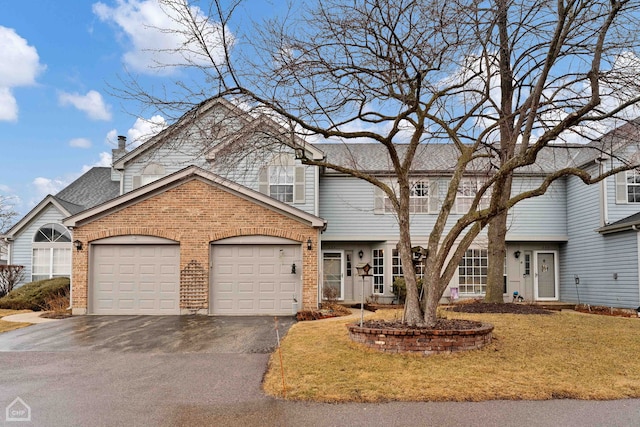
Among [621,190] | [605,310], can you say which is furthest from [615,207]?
[605,310]

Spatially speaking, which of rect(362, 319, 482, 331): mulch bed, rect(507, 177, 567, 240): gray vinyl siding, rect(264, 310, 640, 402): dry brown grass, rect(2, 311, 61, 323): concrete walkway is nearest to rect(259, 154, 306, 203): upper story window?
rect(2, 311, 61, 323): concrete walkway

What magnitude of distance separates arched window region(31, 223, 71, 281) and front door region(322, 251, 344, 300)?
10.1m

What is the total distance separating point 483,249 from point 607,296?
14.8 feet

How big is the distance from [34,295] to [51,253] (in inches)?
141

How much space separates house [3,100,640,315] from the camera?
14.8m

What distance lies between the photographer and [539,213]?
782 inches

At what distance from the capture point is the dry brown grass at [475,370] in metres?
6.46

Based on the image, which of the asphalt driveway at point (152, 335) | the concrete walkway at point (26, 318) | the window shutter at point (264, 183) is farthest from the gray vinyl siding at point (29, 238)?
the window shutter at point (264, 183)

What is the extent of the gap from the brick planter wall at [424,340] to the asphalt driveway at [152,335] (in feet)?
6.88

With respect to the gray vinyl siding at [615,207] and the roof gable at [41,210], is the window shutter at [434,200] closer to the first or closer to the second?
the gray vinyl siding at [615,207]

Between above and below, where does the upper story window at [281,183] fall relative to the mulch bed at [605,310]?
above

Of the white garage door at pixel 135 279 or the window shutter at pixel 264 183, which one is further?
the window shutter at pixel 264 183

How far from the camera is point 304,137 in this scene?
9875 mm

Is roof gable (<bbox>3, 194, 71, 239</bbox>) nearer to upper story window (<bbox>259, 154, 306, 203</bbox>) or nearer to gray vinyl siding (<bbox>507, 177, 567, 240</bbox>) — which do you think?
upper story window (<bbox>259, 154, 306, 203</bbox>)
